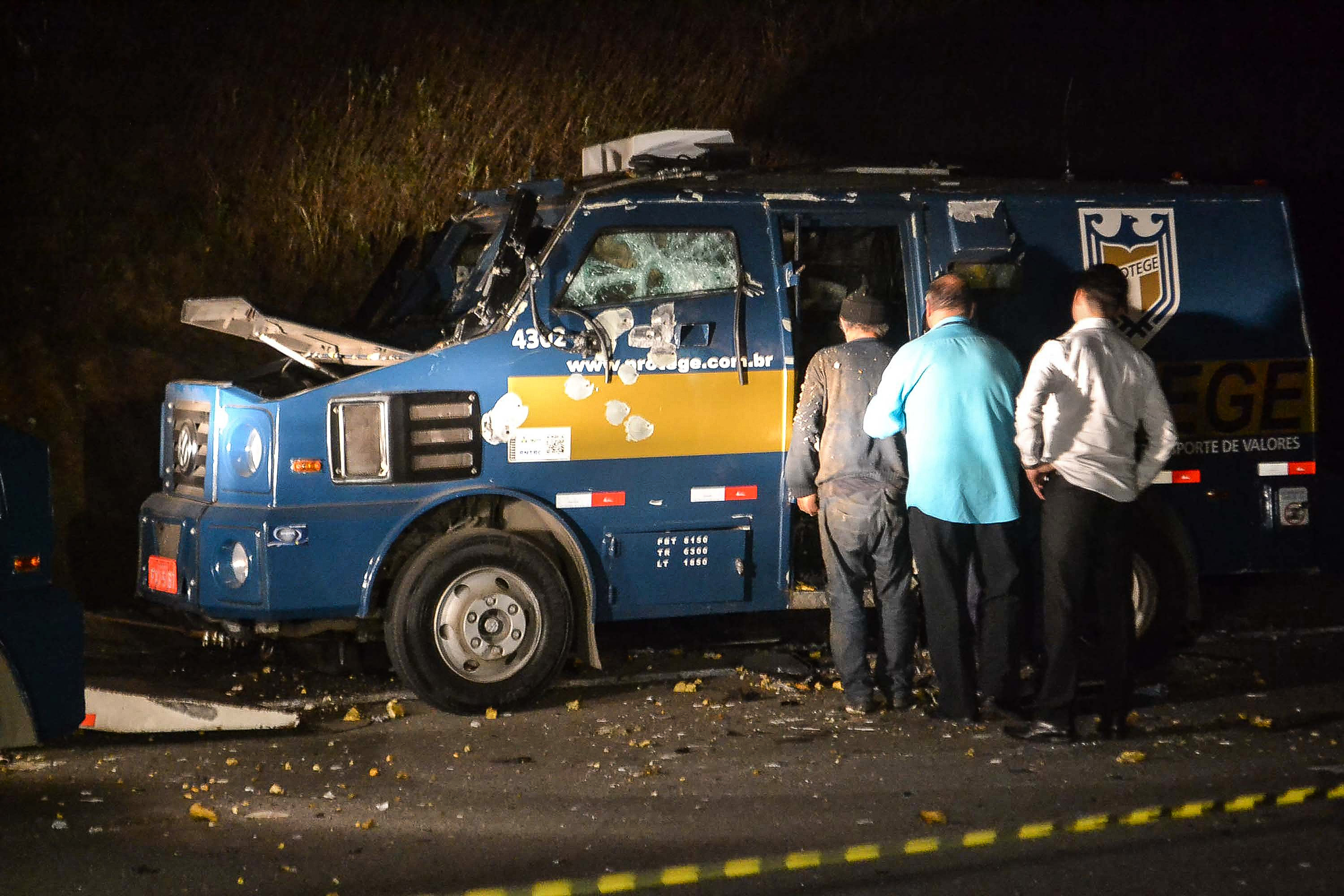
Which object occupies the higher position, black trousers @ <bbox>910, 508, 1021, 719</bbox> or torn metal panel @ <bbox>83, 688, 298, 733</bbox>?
black trousers @ <bbox>910, 508, 1021, 719</bbox>

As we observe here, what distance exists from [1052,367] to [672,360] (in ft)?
5.68

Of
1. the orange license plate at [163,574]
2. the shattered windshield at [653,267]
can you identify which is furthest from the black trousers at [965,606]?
the orange license plate at [163,574]

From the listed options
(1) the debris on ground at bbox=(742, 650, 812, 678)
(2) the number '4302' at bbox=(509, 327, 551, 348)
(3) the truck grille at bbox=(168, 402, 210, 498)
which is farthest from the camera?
(1) the debris on ground at bbox=(742, 650, 812, 678)

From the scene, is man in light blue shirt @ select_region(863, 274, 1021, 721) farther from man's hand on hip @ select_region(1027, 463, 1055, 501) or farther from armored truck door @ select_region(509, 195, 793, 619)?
armored truck door @ select_region(509, 195, 793, 619)

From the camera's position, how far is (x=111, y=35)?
44.3ft

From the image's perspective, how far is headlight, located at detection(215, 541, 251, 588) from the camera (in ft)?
21.8

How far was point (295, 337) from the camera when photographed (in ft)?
22.6

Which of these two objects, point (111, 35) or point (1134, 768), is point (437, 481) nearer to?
point (1134, 768)

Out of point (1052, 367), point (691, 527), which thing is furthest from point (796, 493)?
point (1052, 367)

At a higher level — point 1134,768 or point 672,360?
point 672,360

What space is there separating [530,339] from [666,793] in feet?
7.15

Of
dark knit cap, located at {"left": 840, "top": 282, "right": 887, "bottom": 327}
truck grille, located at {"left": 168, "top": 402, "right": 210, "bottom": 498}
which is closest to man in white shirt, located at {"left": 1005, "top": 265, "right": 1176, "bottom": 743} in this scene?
dark knit cap, located at {"left": 840, "top": 282, "right": 887, "bottom": 327}

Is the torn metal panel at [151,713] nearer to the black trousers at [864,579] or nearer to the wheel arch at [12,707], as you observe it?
the wheel arch at [12,707]

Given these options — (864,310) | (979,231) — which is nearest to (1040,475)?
(864,310)
